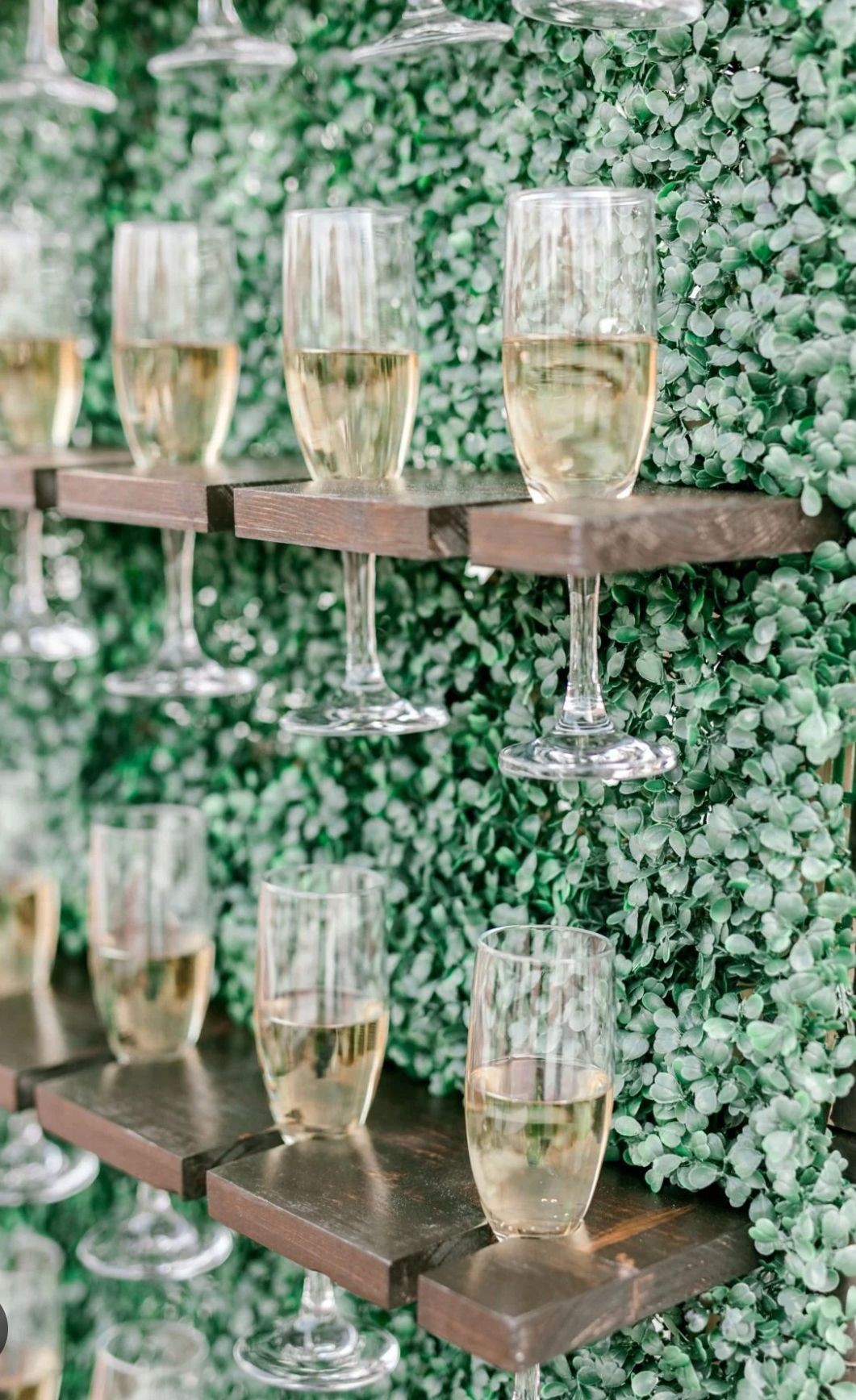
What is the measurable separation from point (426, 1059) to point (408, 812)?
0.22 metres

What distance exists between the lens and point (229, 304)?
4.59 ft

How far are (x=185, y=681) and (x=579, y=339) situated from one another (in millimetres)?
633

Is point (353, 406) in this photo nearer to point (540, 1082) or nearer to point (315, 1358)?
point (540, 1082)

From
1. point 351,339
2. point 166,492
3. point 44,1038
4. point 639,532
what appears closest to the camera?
point 639,532

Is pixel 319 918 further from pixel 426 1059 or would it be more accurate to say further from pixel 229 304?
pixel 229 304

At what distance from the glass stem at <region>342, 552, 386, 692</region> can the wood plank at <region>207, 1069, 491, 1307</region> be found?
0.37 m

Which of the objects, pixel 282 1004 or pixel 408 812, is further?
pixel 408 812

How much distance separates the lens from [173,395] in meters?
1.38

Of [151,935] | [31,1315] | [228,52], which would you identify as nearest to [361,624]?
[151,935]

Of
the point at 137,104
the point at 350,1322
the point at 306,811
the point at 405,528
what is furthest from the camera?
the point at 137,104

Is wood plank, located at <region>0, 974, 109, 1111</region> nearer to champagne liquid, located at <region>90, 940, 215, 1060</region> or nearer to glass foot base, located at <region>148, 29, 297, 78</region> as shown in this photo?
champagne liquid, located at <region>90, 940, 215, 1060</region>

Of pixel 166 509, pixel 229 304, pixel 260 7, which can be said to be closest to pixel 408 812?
pixel 166 509

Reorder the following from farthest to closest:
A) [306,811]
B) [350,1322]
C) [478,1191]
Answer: [306,811] < [350,1322] < [478,1191]

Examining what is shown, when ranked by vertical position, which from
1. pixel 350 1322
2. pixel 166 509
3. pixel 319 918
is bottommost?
pixel 350 1322
